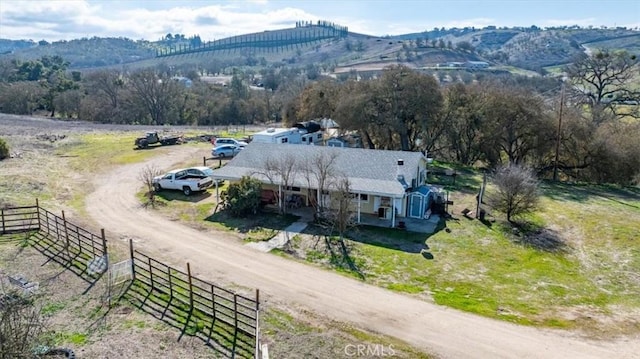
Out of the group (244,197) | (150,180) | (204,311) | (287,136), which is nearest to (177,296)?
(204,311)

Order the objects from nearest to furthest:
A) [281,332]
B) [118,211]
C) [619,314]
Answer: [281,332]
[619,314]
[118,211]

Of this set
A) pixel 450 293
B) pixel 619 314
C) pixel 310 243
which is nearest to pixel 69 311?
pixel 310 243

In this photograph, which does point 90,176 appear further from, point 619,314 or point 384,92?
point 619,314

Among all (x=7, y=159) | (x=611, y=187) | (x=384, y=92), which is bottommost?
(x=611, y=187)

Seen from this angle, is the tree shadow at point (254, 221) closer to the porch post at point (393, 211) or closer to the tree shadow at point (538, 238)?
the porch post at point (393, 211)

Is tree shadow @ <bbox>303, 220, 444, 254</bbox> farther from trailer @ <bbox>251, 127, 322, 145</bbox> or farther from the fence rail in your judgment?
trailer @ <bbox>251, 127, 322, 145</bbox>

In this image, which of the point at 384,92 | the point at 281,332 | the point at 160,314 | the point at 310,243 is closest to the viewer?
the point at 281,332

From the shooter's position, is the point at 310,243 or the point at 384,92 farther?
the point at 384,92

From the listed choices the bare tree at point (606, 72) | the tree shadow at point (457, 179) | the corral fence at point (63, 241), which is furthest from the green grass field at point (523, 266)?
the bare tree at point (606, 72)
